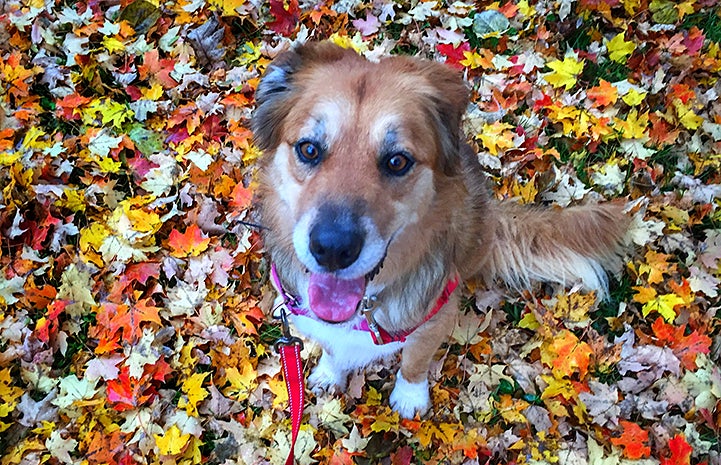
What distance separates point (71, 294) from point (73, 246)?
34cm

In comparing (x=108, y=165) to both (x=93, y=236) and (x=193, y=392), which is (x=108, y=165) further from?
(x=193, y=392)

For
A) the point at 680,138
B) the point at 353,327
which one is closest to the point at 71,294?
the point at 353,327

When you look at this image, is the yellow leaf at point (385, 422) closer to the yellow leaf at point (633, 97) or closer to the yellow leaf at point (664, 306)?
the yellow leaf at point (664, 306)

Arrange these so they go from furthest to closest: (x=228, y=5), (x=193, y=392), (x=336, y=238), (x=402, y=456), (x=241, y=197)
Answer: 1. (x=228, y=5)
2. (x=241, y=197)
3. (x=193, y=392)
4. (x=402, y=456)
5. (x=336, y=238)

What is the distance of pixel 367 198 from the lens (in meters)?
2.10

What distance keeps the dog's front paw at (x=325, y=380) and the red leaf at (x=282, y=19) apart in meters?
2.60

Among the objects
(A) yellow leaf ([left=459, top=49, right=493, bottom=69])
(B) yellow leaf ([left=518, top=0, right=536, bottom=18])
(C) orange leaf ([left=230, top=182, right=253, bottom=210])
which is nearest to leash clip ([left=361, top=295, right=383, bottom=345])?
(C) orange leaf ([left=230, top=182, right=253, bottom=210])

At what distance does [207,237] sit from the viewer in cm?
357

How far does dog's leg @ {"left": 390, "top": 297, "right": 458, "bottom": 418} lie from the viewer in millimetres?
2723

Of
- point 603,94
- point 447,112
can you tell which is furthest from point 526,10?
point 447,112

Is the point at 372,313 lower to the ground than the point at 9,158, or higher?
higher

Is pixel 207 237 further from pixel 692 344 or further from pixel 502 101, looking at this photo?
pixel 692 344

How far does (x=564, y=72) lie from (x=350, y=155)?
266 cm

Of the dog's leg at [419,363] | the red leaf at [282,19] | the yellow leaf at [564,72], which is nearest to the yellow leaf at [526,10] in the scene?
the yellow leaf at [564,72]
